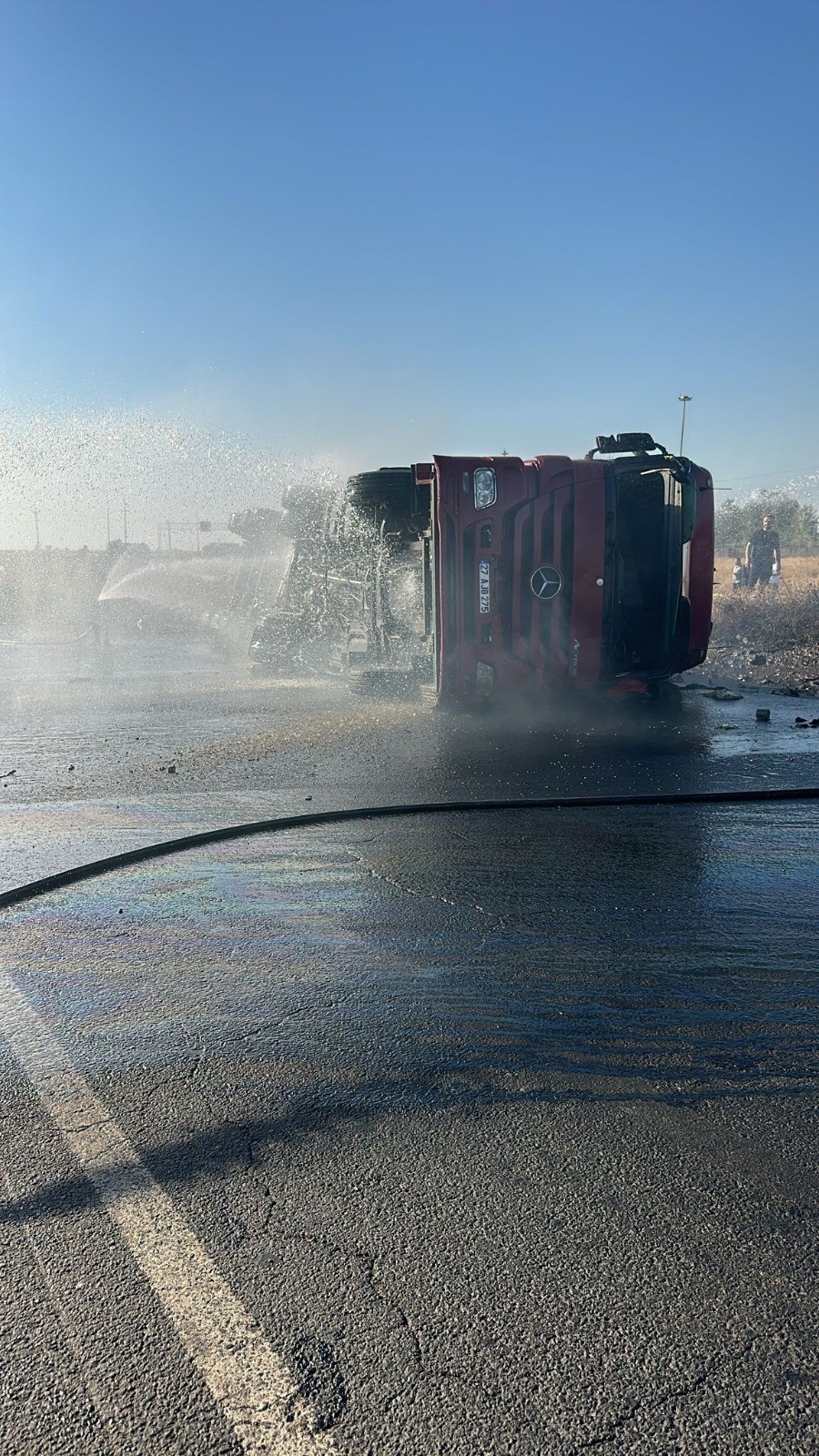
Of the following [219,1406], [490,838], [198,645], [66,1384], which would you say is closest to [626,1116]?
[219,1406]

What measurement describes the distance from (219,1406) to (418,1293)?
1.50ft

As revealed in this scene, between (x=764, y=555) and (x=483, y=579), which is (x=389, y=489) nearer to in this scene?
(x=483, y=579)

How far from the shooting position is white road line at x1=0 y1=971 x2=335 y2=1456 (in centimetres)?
178

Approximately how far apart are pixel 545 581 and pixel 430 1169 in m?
9.10

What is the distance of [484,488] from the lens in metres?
11.1

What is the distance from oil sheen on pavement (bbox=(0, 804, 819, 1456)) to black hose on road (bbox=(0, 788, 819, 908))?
976 millimetres

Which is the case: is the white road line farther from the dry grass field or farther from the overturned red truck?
the dry grass field

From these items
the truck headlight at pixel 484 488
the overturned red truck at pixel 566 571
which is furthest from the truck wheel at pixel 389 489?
the truck headlight at pixel 484 488

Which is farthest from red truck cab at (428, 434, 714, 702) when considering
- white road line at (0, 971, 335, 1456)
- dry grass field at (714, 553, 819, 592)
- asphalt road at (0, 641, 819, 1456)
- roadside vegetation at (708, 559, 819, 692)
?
dry grass field at (714, 553, 819, 592)

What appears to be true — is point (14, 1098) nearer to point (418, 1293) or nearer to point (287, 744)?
point (418, 1293)

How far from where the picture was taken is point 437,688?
11641 millimetres

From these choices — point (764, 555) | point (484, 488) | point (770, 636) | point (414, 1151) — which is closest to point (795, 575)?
point (764, 555)

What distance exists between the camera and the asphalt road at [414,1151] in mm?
1841

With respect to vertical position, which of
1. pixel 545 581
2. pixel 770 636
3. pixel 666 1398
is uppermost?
pixel 545 581
